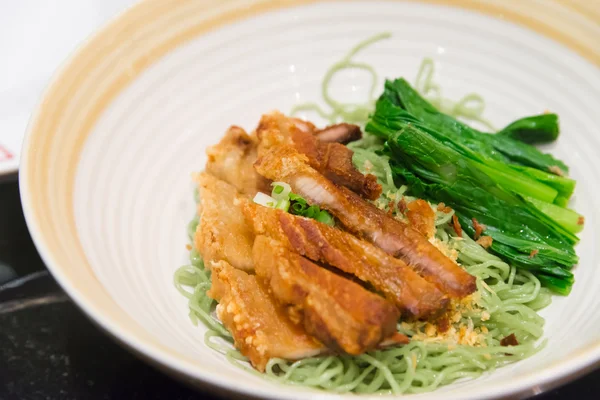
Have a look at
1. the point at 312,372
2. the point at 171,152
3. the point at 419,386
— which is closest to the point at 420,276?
the point at 419,386

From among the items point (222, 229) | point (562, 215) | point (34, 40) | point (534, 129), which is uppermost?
point (534, 129)

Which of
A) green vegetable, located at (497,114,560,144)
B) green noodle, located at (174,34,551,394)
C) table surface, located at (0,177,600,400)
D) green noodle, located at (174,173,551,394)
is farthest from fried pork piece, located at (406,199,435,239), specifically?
green vegetable, located at (497,114,560,144)

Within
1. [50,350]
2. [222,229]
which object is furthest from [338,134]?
[50,350]

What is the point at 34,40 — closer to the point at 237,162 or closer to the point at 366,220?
the point at 237,162

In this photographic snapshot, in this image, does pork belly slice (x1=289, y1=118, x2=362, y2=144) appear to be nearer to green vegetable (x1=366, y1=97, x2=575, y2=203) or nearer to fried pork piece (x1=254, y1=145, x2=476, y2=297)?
green vegetable (x1=366, y1=97, x2=575, y2=203)

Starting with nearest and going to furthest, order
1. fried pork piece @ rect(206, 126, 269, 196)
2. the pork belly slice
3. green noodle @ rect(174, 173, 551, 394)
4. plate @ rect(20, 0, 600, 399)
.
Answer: plate @ rect(20, 0, 600, 399) → green noodle @ rect(174, 173, 551, 394) → fried pork piece @ rect(206, 126, 269, 196) → the pork belly slice

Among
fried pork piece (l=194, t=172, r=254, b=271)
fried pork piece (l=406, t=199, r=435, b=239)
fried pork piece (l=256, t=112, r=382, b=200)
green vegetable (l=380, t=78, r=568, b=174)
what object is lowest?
fried pork piece (l=194, t=172, r=254, b=271)

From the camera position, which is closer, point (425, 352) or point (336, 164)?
point (425, 352)

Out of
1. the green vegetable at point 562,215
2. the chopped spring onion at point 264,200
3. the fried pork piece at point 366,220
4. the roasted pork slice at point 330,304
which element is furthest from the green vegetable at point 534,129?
the roasted pork slice at point 330,304
